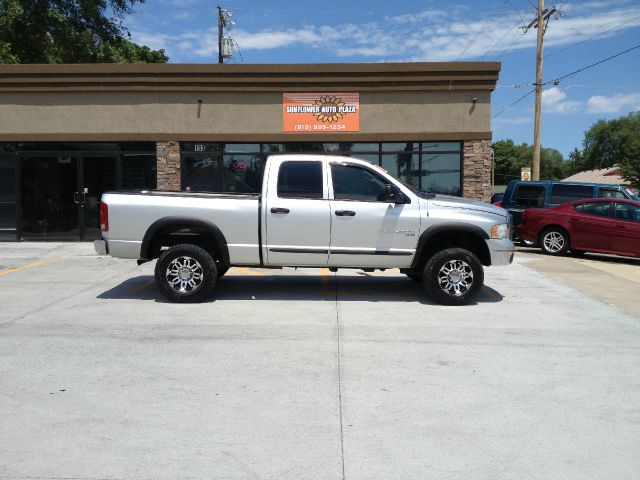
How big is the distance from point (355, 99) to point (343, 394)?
12173mm

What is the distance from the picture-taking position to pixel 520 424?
14.0 feet

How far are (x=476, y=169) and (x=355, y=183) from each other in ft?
27.6

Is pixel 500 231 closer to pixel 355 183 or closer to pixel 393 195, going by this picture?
pixel 393 195

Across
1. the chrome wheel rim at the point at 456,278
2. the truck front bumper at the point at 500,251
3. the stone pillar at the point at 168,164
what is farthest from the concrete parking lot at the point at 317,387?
the stone pillar at the point at 168,164

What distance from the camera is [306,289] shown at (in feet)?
31.0

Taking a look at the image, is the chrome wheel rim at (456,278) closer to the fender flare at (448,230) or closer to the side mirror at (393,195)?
the fender flare at (448,230)

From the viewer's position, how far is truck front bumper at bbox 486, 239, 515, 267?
826 cm

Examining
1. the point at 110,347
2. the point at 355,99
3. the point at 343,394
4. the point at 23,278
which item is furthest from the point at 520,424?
the point at 355,99

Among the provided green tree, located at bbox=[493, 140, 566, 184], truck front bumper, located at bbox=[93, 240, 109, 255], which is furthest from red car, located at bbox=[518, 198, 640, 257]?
green tree, located at bbox=[493, 140, 566, 184]

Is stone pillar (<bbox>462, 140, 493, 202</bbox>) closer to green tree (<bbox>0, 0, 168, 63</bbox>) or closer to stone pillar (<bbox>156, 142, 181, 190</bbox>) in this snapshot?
stone pillar (<bbox>156, 142, 181, 190</bbox>)

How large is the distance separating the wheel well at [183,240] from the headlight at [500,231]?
146 inches

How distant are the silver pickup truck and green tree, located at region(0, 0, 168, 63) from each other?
838 inches

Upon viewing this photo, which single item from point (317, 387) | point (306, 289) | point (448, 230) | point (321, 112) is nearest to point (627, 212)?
point (448, 230)

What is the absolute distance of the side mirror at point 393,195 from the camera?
8164 mm
